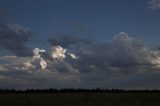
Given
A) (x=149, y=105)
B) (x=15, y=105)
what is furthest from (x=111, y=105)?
(x=15, y=105)

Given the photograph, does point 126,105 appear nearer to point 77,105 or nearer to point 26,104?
point 77,105

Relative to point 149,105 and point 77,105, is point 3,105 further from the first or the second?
point 149,105

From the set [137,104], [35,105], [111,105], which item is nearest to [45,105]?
[35,105]

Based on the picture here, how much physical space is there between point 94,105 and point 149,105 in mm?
4814

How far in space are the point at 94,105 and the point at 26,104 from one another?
19.6ft

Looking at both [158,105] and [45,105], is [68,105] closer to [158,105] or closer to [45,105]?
[45,105]

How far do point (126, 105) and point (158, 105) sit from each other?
3256 millimetres

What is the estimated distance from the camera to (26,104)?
104 feet

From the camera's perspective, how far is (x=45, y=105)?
31.0m

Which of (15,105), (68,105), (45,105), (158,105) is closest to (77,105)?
(68,105)

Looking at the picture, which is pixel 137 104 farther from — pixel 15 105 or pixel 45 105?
pixel 15 105

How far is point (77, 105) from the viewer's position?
30781 mm

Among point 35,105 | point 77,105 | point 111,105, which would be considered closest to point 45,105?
point 35,105

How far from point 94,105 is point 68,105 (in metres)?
2.30
